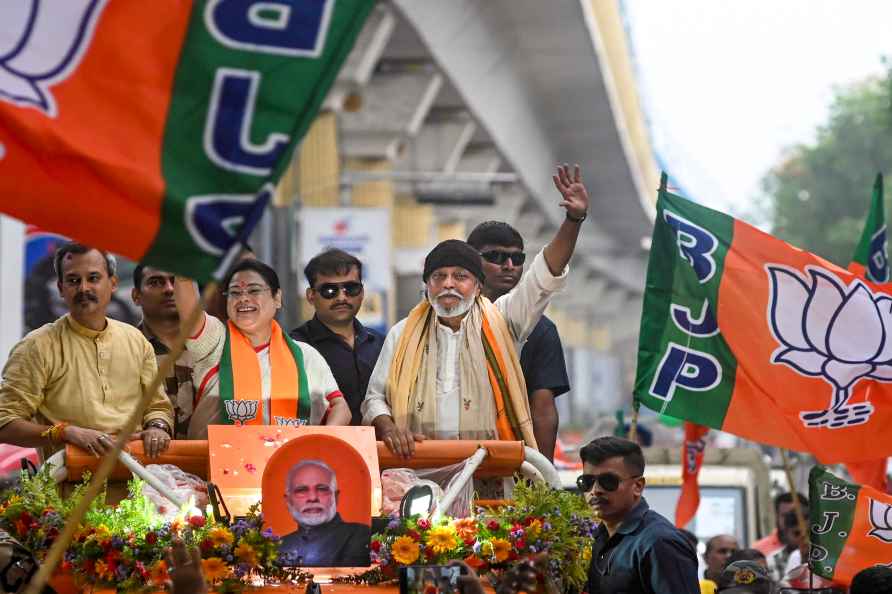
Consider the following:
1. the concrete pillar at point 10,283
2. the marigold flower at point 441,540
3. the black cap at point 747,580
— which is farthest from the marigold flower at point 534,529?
the concrete pillar at point 10,283

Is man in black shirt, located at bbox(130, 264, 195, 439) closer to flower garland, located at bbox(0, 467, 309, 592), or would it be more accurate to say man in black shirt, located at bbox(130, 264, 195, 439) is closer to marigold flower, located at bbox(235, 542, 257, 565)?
flower garland, located at bbox(0, 467, 309, 592)

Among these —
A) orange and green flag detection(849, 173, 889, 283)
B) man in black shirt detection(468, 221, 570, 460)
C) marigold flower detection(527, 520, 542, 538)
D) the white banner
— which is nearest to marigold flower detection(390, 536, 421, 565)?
marigold flower detection(527, 520, 542, 538)

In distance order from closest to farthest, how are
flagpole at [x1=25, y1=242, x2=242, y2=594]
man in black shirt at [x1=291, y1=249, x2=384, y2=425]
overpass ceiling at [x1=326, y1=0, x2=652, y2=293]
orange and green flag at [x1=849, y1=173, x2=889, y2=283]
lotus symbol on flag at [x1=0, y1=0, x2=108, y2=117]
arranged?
flagpole at [x1=25, y1=242, x2=242, y2=594] < lotus symbol on flag at [x1=0, y1=0, x2=108, y2=117] < man in black shirt at [x1=291, y1=249, x2=384, y2=425] < orange and green flag at [x1=849, y1=173, x2=889, y2=283] < overpass ceiling at [x1=326, y1=0, x2=652, y2=293]

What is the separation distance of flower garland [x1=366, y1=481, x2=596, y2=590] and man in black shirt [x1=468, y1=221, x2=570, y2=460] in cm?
157

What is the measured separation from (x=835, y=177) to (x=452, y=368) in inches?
2641

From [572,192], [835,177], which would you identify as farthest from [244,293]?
[835,177]

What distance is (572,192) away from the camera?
336 inches

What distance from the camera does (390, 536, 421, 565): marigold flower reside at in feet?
21.8

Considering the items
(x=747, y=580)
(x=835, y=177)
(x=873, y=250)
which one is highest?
(x=835, y=177)

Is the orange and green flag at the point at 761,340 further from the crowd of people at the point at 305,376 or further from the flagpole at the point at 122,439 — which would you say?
the flagpole at the point at 122,439

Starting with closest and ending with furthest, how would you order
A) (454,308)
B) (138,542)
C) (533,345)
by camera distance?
(138,542) < (454,308) < (533,345)

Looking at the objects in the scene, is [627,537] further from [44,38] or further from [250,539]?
[44,38]

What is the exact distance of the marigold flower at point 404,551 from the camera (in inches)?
261

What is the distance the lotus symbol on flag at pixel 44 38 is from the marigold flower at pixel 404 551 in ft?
7.17
